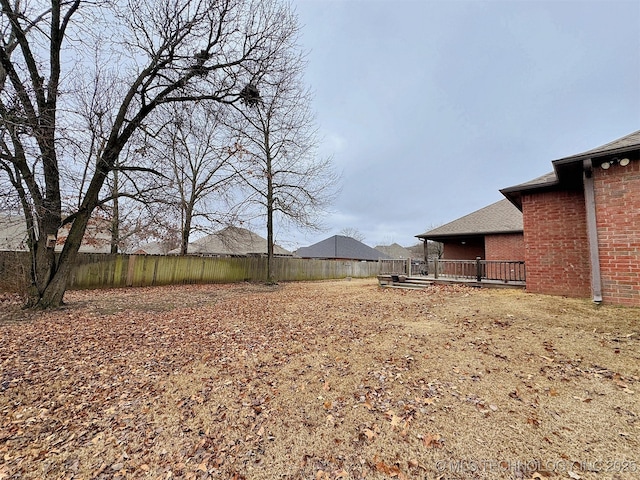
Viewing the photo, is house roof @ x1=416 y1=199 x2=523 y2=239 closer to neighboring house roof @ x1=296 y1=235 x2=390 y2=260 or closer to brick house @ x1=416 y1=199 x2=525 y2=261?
brick house @ x1=416 y1=199 x2=525 y2=261

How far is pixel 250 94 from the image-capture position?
27.8ft

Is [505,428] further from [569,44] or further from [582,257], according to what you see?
[569,44]

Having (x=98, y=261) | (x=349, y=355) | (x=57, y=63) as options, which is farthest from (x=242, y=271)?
(x=349, y=355)

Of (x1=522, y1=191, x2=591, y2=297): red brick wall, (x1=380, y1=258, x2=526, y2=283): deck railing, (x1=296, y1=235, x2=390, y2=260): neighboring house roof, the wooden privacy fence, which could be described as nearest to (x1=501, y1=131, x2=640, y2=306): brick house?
(x1=522, y1=191, x2=591, y2=297): red brick wall

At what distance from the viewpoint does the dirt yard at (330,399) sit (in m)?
2.18

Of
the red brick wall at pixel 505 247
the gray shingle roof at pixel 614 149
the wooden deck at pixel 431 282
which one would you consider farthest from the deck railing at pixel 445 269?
the gray shingle roof at pixel 614 149

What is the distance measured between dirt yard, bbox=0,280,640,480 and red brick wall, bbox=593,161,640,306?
78 cm

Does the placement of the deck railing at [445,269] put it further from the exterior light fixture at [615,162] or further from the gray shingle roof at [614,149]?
the exterior light fixture at [615,162]

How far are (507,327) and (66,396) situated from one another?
6.72m

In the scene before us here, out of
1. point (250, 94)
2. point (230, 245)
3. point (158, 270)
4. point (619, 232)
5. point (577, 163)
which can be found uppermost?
point (250, 94)

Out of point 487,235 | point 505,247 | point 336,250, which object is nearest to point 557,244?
point 505,247

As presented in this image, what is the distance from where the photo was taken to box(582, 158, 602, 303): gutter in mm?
5887

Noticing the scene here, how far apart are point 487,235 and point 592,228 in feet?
29.7

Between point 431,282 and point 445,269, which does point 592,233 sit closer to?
point 431,282
